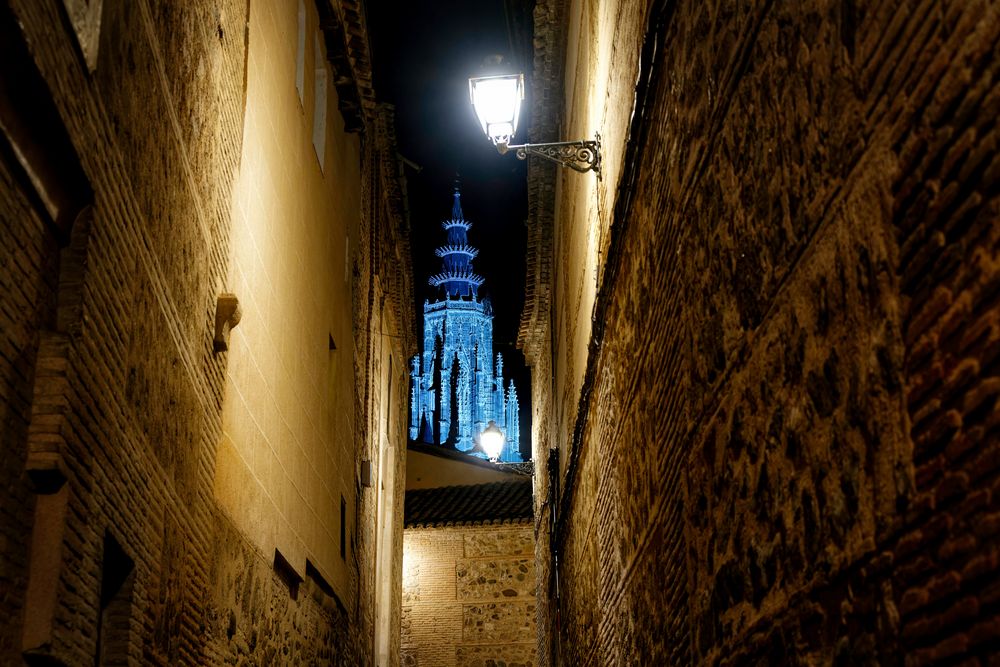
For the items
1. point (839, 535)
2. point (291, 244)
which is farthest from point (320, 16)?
point (839, 535)

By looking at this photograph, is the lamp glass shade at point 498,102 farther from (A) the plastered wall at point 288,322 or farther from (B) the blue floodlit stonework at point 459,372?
(B) the blue floodlit stonework at point 459,372

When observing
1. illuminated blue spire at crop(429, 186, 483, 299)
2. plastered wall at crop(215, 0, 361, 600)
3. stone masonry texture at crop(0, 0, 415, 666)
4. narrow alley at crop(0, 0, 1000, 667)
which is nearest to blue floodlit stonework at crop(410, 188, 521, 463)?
illuminated blue spire at crop(429, 186, 483, 299)

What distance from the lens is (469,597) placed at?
2400cm

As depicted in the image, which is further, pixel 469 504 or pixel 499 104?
pixel 469 504

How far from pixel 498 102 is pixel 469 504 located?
58.7ft

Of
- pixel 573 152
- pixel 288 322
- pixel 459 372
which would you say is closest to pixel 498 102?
pixel 573 152

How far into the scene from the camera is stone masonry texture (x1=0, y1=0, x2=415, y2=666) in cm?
376

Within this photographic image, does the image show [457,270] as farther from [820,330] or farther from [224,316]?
[820,330]

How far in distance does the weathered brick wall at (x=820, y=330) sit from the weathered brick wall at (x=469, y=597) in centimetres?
1873

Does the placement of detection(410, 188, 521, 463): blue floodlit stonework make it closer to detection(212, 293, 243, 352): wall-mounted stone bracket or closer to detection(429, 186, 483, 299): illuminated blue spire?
detection(429, 186, 483, 299): illuminated blue spire

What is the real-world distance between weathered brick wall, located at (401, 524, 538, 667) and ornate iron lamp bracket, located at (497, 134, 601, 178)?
1644 centimetres

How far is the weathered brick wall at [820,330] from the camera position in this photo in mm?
2176

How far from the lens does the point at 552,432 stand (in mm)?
16500

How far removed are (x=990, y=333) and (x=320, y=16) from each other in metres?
11.6
